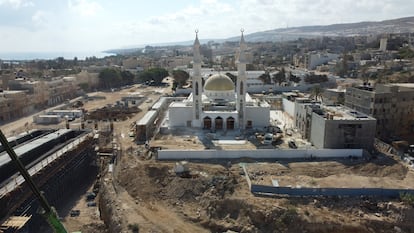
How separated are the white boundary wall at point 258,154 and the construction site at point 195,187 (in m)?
0.44

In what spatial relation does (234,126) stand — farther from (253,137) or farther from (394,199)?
(394,199)

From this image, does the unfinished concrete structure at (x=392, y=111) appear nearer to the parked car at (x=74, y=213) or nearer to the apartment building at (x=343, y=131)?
the apartment building at (x=343, y=131)

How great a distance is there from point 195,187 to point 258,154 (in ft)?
25.7

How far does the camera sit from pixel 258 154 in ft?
106

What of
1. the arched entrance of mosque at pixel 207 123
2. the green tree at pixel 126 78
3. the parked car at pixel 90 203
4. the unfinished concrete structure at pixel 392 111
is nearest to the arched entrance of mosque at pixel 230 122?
the arched entrance of mosque at pixel 207 123

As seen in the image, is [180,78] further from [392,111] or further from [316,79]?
[392,111]

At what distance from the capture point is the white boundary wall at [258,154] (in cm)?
3231

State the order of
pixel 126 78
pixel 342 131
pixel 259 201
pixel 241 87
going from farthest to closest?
1. pixel 126 78
2. pixel 241 87
3. pixel 342 131
4. pixel 259 201

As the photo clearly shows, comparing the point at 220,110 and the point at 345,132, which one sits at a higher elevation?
the point at 220,110

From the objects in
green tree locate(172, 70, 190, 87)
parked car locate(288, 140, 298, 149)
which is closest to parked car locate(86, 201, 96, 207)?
parked car locate(288, 140, 298, 149)

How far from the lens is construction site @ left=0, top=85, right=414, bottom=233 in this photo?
23797mm

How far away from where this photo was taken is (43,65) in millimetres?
138500

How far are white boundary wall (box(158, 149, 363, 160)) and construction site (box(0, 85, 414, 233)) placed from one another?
44cm

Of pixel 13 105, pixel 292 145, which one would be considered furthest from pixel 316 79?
pixel 13 105
